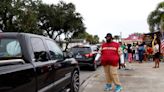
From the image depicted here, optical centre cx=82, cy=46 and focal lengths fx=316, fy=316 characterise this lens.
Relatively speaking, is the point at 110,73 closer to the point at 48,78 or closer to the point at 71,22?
the point at 48,78

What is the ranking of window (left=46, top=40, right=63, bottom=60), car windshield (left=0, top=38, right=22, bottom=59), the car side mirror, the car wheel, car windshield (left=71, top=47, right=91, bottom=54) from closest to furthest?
car windshield (left=0, top=38, right=22, bottom=59) → the car side mirror → window (left=46, top=40, right=63, bottom=60) → the car wheel → car windshield (left=71, top=47, right=91, bottom=54)

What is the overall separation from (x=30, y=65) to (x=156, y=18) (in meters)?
41.2

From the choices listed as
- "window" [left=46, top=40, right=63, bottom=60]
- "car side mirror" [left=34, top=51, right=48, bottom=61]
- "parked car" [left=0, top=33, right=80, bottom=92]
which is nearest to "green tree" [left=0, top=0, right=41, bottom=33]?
"window" [left=46, top=40, right=63, bottom=60]

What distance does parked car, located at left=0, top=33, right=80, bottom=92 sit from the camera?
470cm

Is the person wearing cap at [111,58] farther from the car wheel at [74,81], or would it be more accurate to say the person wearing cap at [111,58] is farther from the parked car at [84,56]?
the parked car at [84,56]

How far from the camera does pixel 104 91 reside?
9516 millimetres

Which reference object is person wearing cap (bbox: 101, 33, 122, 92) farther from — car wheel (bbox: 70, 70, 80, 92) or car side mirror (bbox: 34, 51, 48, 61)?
car side mirror (bbox: 34, 51, 48, 61)

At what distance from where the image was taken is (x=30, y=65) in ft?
17.8

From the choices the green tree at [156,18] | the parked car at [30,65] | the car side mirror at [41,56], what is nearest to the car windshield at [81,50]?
the parked car at [30,65]

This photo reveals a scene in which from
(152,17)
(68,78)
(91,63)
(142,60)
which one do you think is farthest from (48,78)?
(152,17)

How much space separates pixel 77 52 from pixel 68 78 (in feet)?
Result: 29.9

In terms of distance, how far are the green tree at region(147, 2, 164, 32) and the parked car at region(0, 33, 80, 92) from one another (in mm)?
37120

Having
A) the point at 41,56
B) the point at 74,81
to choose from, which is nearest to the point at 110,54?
the point at 74,81

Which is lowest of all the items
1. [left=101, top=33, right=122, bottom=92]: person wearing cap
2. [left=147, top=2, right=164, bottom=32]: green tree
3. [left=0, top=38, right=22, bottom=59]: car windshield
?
[left=101, top=33, right=122, bottom=92]: person wearing cap
